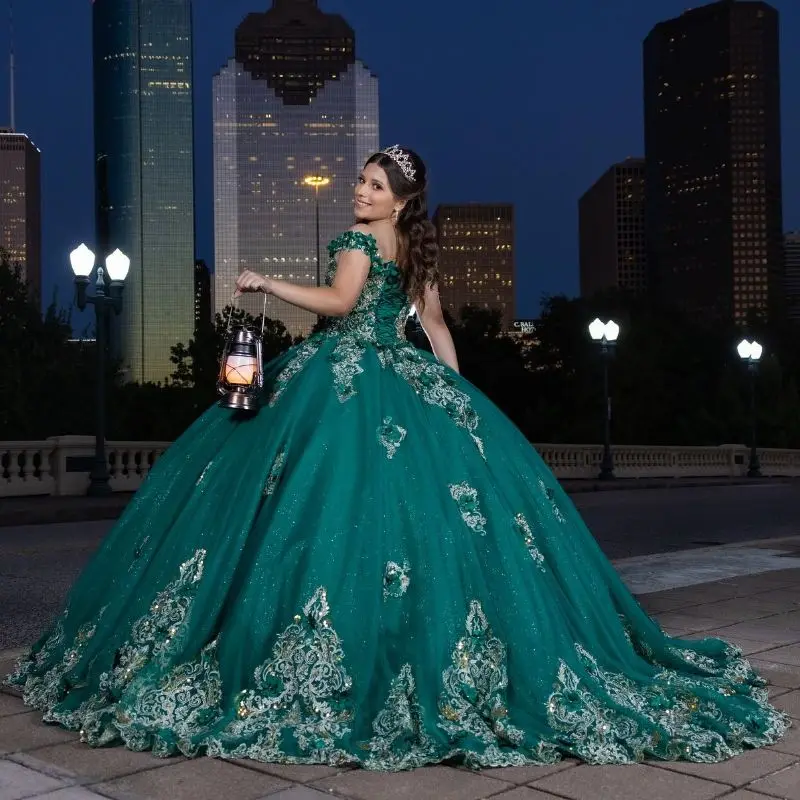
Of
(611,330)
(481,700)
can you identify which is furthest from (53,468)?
(481,700)

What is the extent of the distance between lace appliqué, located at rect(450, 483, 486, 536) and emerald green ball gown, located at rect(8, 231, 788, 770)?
0.04 ft

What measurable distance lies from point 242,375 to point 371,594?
3.30 feet

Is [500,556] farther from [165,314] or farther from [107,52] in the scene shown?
Result: [107,52]

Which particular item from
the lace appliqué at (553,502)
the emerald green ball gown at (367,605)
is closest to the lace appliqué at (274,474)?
the emerald green ball gown at (367,605)

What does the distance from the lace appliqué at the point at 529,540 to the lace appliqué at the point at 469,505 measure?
6.5 inches

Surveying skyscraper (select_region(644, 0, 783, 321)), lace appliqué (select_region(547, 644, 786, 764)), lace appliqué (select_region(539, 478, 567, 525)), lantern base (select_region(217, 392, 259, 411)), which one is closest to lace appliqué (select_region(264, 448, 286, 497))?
lantern base (select_region(217, 392, 259, 411))

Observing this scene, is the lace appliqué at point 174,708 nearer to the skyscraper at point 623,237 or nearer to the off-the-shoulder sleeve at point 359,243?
the off-the-shoulder sleeve at point 359,243

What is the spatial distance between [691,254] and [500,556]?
6954 inches

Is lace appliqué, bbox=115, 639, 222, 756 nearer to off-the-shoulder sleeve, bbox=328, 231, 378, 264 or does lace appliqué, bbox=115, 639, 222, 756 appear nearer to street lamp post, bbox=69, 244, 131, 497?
off-the-shoulder sleeve, bbox=328, 231, 378, 264

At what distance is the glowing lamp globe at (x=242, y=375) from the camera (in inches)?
165

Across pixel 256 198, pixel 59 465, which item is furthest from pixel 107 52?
pixel 59 465

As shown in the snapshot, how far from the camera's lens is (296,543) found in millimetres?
3816

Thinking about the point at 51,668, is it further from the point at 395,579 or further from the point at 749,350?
the point at 749,350

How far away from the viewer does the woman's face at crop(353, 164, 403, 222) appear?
4.47m
